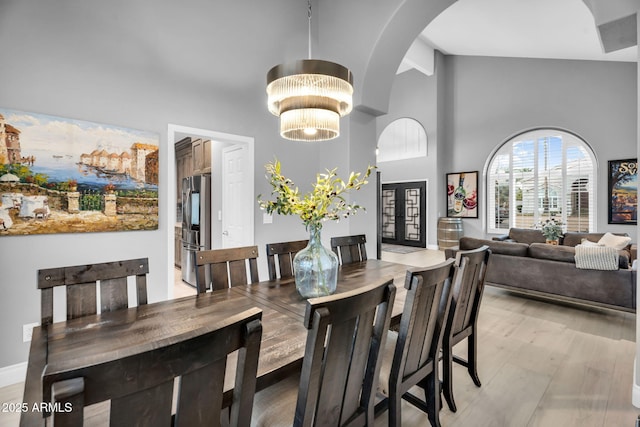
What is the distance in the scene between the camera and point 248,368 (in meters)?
0.77

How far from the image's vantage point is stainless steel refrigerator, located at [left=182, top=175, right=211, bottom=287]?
4.40 metres

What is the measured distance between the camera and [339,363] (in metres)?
→ 1.06

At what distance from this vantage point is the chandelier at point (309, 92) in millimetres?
1782

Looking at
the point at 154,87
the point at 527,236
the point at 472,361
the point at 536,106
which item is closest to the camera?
the point at 472,361

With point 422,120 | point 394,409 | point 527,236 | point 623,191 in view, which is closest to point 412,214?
point 422,120

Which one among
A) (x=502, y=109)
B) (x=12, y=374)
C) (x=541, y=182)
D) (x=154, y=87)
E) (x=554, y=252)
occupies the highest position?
(x=502, y=109)

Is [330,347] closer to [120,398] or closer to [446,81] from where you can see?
[120,398]

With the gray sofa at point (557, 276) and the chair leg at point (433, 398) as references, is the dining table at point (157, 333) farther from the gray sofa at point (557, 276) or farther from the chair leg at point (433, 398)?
the gray sofa at point (557, 276)

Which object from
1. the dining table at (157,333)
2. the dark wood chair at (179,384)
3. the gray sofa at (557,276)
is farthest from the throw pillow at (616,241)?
the dark wood chair at (179,384)

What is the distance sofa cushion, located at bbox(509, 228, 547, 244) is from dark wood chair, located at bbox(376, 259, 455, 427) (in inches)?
217

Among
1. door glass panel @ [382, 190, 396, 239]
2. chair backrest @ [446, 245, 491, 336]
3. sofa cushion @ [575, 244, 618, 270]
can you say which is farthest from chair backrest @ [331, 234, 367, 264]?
door glass panel @ [382, 190, 396, 239]

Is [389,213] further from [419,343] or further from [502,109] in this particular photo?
[419,343]

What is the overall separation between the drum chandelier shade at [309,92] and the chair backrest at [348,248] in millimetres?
1097

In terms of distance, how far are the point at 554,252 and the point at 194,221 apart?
4.83 metres
